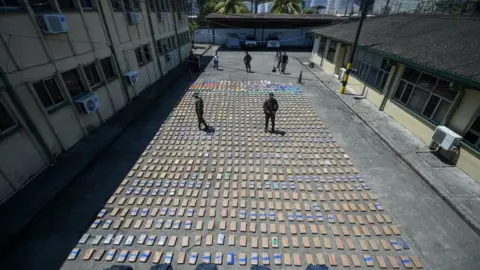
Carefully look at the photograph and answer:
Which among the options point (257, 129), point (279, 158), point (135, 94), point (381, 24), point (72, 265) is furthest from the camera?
point (381, 24)

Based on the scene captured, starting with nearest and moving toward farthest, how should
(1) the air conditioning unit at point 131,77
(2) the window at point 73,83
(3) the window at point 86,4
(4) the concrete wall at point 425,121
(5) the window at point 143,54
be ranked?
(4) the concrete wall at point 425,121, (2) the window at point 73,83, (3) the window at point 86,4, (1) the air conditioning unit at point 131,77, (5) the window at point 143,54

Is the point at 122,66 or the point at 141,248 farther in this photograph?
the point at 122,66

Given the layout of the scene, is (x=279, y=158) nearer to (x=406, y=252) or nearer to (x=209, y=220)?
(x=209, y=220)

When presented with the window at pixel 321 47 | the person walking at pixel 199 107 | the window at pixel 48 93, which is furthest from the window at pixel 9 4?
the window at pixel 321 47

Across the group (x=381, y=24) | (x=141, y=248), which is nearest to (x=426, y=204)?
(x=141, y=248)

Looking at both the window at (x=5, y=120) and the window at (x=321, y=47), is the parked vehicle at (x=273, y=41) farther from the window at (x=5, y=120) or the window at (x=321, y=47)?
the window at (x=5, y=120)

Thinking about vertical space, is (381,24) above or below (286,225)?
above

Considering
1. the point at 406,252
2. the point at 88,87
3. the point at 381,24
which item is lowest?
the point at 406,252
